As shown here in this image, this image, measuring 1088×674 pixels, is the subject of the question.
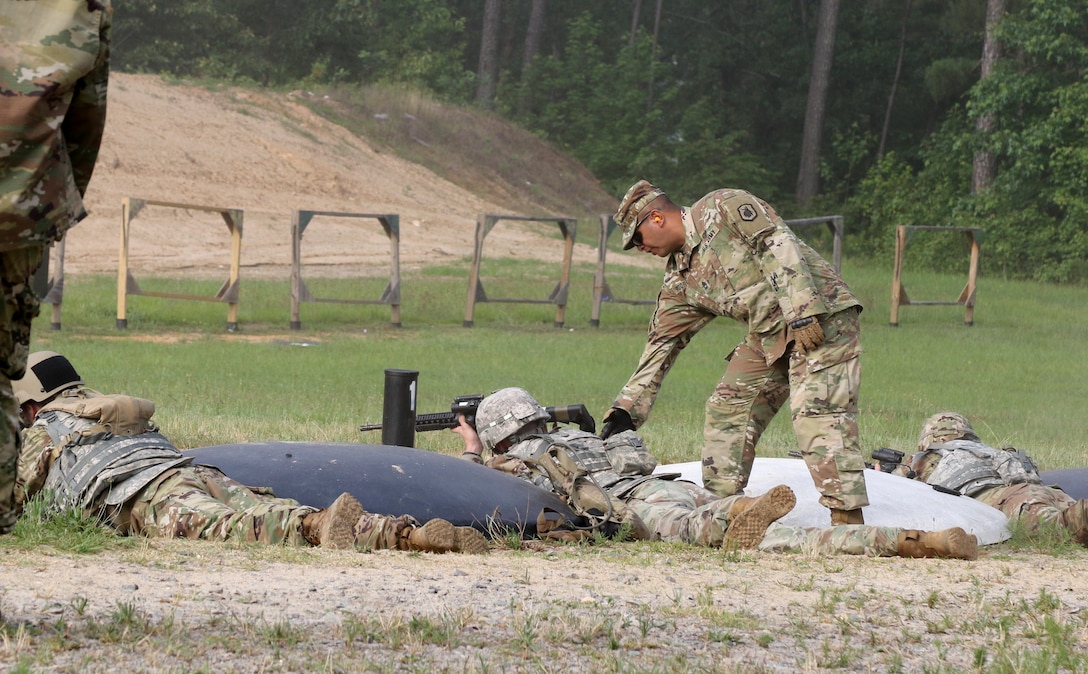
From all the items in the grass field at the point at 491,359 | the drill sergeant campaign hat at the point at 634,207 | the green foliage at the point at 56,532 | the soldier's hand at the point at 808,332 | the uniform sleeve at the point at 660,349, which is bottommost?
the grass field at the point at 491,359

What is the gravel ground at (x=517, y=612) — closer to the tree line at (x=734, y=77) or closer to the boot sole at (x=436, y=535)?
the boot sole at (x=436, y=535)

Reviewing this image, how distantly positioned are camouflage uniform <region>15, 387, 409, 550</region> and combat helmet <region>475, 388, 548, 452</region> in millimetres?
1520

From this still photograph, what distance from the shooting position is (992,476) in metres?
8.19

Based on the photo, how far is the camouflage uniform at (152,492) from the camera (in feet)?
20.3

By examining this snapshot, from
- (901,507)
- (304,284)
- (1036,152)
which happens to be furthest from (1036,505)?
(1036,152)

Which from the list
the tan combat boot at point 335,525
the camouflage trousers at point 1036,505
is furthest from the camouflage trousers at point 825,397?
the tan combat boot at point 335,525

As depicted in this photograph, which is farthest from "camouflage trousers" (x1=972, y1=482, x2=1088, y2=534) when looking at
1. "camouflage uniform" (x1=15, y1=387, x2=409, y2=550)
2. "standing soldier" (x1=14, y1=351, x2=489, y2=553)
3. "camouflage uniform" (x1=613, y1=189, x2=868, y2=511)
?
"camouflage uniform" (x1=15, y1=387, x2=409, y2=550)

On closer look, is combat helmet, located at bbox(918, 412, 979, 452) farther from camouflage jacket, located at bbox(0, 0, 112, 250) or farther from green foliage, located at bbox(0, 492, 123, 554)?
camouflage jacket, located at bbox(0, 0, 112, 250)

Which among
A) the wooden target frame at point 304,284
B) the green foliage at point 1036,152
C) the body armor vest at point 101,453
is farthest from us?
the green foliage at point 1036,152

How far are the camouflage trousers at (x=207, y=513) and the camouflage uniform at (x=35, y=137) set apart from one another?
214 centimetres

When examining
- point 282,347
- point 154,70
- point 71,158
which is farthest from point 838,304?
point 154,70

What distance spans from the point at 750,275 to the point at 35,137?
13.3ft

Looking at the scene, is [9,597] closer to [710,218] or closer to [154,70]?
[710,218]

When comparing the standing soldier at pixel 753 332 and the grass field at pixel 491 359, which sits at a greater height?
the standing soldier at pixel 753 332
